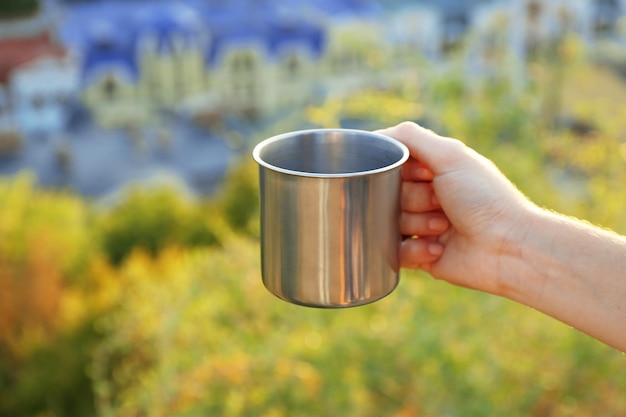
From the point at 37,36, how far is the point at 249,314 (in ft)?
26.8

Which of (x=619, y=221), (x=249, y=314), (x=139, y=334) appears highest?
(x=619, y=221)

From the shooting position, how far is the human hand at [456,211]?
1127 millimetres

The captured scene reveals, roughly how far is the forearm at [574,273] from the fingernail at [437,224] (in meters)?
0.11

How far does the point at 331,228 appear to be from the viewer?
3.35 ft

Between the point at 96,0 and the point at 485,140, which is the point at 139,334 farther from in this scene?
the point at 96,0

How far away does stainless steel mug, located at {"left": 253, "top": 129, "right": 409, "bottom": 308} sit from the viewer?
1003mm

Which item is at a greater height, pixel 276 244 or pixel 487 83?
pixel 276 244

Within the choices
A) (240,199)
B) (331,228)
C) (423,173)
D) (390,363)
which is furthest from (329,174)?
(240,199)

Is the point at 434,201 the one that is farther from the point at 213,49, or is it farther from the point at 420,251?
the point at 213,49

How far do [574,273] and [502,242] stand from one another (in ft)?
0.35

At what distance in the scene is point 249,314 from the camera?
2730 millimetres

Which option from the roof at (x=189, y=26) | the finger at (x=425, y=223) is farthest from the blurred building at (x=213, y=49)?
the finger at (x=425, y=223)

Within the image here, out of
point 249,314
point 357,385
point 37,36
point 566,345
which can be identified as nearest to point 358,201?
point 357,385

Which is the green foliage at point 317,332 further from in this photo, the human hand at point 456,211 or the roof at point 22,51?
the roof at point 22,51
